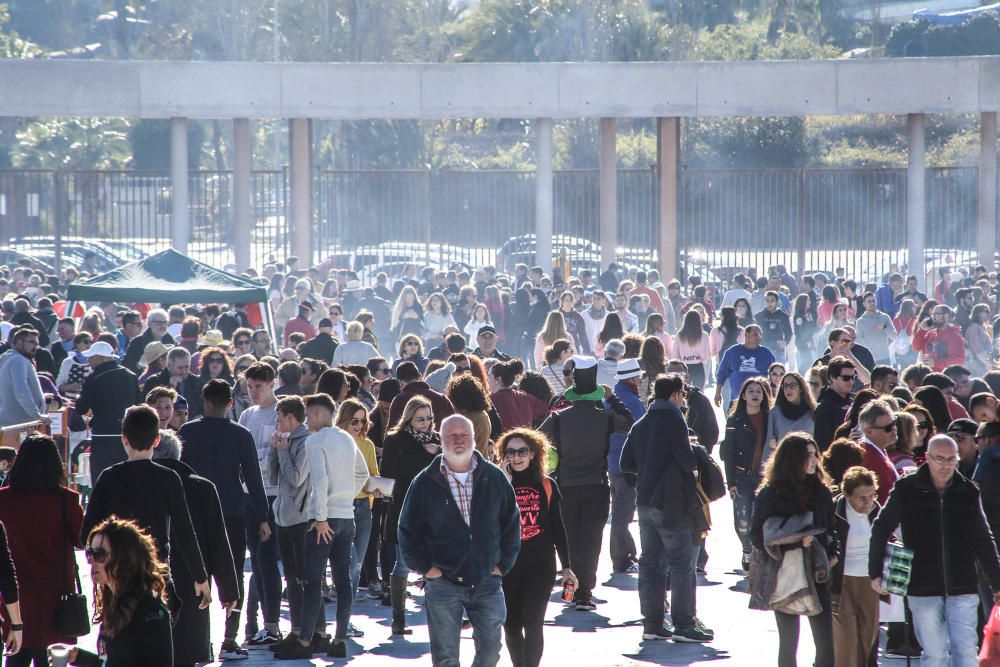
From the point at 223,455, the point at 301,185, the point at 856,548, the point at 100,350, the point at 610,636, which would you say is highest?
the point at 301,185

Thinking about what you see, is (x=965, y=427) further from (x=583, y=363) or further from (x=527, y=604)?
(x=527, y=604)

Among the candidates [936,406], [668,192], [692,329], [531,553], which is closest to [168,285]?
[692,329]

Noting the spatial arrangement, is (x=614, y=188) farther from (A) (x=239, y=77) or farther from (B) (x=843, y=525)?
(B) (x=843, y=525)

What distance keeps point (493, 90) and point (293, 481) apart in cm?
1864

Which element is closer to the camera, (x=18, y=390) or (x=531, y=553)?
(x=531, y=553)

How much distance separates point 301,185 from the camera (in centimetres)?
2862

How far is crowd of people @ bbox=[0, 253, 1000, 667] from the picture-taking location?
746cm

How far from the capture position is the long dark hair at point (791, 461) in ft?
26.6

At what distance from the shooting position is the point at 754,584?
818 cm

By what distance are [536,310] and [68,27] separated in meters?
59.9

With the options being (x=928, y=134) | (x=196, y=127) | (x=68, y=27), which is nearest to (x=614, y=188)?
(x=928, y=134)

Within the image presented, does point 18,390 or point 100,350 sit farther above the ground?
point 100,350

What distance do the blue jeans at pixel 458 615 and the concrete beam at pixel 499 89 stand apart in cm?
2014

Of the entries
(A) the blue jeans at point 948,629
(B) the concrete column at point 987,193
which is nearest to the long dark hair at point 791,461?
(A) the blue jeans at point 948,629
